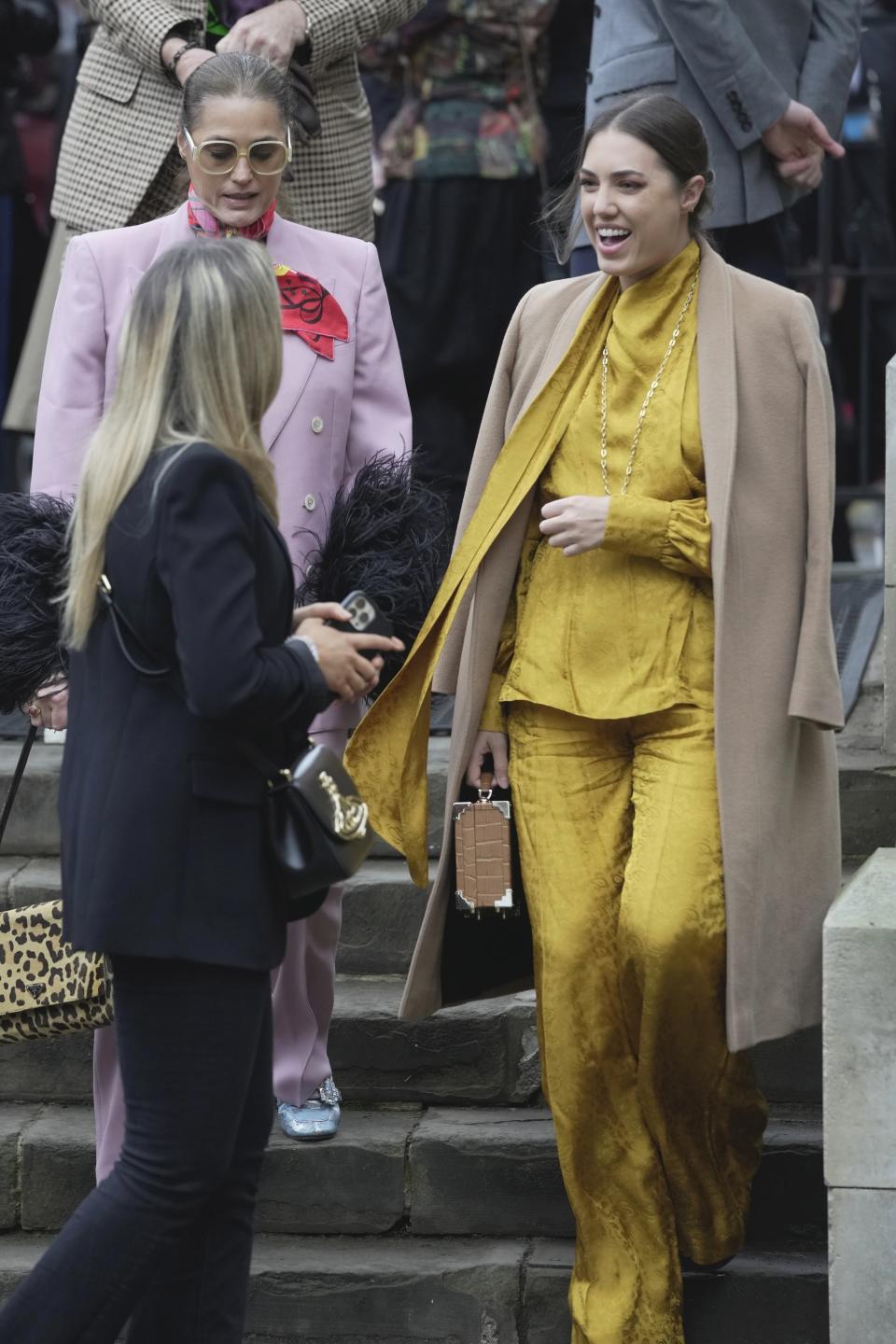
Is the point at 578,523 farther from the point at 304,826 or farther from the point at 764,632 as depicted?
the point at 304,826

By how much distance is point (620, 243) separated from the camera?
387cm

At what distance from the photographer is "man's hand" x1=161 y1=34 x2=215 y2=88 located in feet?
15.4

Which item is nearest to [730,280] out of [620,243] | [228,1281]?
[620,243]

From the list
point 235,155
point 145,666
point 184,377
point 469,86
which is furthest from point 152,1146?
point 469,86

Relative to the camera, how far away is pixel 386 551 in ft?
13.3

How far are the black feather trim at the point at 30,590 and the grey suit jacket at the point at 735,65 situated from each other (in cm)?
182

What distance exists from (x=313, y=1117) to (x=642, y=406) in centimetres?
157

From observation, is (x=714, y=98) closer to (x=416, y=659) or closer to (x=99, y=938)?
(x=416, y=659)

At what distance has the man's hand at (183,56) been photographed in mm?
4688

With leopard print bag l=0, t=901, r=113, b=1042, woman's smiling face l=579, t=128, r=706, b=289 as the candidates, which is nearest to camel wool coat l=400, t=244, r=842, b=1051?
woman's smiling face l=579, t=128, r=706, b=289

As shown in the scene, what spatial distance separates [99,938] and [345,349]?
153cm

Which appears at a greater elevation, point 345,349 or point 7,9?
point 7,9

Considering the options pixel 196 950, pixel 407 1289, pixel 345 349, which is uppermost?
pixel 345 349

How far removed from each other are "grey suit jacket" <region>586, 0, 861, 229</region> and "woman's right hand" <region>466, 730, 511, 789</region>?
1664 mm
